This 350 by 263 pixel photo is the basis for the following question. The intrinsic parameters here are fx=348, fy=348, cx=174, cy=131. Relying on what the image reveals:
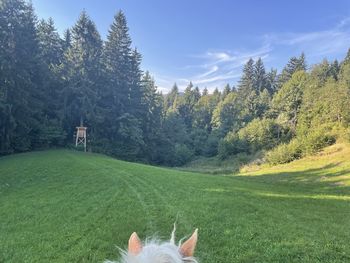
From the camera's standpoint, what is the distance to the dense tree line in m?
41.2

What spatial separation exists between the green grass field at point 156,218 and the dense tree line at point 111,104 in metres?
18.8

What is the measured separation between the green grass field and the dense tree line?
742 inches

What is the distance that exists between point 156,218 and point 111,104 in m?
41.7

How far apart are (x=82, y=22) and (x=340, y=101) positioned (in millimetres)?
43084

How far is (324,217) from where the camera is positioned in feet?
47.7

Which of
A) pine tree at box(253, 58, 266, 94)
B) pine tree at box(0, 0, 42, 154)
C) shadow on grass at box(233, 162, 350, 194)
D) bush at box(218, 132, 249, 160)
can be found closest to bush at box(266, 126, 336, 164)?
shadow on grass at box(233, 162, 350, 194)

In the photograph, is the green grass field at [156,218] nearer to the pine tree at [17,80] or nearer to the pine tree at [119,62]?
the pine tree at [17,80]

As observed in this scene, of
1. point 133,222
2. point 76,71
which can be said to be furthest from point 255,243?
point 76,71

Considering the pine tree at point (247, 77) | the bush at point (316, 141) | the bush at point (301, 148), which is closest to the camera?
the bush at point (316, 141)

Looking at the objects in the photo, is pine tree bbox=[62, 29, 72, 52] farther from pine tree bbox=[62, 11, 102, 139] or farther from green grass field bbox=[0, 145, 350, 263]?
green grass field bbox=[0, 145, 350, 263]

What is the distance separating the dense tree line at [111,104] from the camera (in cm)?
4119

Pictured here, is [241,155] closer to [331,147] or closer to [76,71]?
[331,147]

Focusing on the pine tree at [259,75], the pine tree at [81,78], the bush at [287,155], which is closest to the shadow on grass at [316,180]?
the bush at [287,155]

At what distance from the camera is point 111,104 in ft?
174
